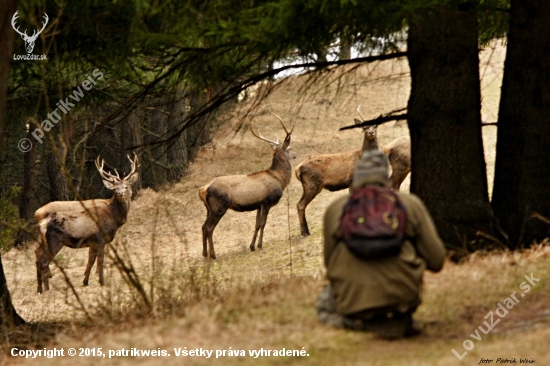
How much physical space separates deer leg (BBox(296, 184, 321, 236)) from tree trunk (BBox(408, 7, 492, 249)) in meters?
9.46

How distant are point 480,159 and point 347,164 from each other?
10.2m

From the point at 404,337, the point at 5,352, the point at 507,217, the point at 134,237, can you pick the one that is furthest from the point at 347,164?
the point at 404,337

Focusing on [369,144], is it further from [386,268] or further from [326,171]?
[386,268]

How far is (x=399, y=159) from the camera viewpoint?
1875 cm

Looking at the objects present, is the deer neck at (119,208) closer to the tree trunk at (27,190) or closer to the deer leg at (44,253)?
the deer leg at (44,253)

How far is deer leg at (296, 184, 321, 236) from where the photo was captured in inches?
728

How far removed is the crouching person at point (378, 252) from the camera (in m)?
5.77

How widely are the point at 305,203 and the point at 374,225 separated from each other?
13157mm

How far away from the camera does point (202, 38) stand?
8.73 m

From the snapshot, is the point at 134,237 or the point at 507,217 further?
the point at 134,237

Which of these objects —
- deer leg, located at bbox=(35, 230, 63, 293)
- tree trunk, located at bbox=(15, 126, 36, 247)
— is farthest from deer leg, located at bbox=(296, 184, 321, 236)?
tree trunk, located at bbox=(15, 126, 36, 247)

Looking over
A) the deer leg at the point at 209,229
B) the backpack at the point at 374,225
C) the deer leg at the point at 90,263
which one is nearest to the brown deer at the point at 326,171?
the deer leg at the point at 209,229

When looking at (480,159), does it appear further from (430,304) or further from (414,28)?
(430,304)

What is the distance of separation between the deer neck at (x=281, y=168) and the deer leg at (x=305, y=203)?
20.9 inches
